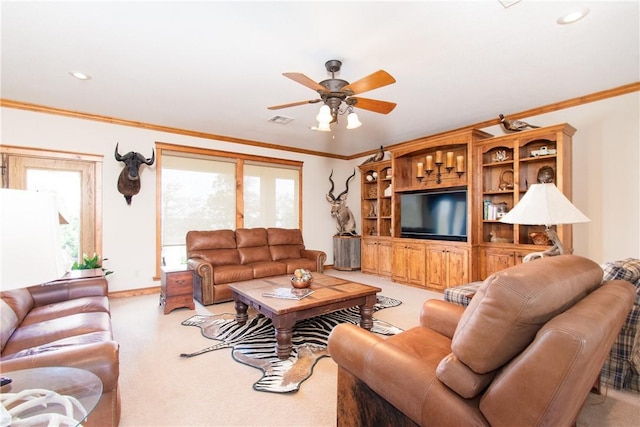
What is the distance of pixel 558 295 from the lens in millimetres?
1085

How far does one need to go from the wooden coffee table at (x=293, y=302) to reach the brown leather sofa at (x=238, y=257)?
82cm

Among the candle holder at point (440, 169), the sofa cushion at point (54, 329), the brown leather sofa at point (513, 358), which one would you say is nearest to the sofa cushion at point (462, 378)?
the brown leather sofa at point (513, 358)

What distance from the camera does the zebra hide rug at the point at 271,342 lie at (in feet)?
7.36

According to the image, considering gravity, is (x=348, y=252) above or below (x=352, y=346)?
below

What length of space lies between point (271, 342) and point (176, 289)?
169cm

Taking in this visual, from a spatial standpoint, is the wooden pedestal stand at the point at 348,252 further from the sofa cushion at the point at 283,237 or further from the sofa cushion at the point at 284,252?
the sofa cushion at the point at 284,252

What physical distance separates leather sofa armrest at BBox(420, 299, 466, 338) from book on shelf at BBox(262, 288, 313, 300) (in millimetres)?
1213

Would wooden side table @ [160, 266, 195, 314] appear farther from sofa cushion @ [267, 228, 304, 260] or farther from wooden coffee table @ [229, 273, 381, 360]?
sofa cushion @ [267, 228, 304, 260]

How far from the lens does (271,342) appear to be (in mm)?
2838

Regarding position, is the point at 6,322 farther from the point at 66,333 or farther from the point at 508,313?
the point at 508,313

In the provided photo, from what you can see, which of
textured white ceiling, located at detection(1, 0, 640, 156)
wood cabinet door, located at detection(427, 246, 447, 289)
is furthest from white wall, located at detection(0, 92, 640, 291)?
wood cabinet door, located at detection(427, 246, 447, 289)

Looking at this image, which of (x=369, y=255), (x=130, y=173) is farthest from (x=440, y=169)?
(x=130, y=173)

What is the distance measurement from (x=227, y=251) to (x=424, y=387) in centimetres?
404

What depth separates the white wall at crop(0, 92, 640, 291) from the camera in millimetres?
3484
